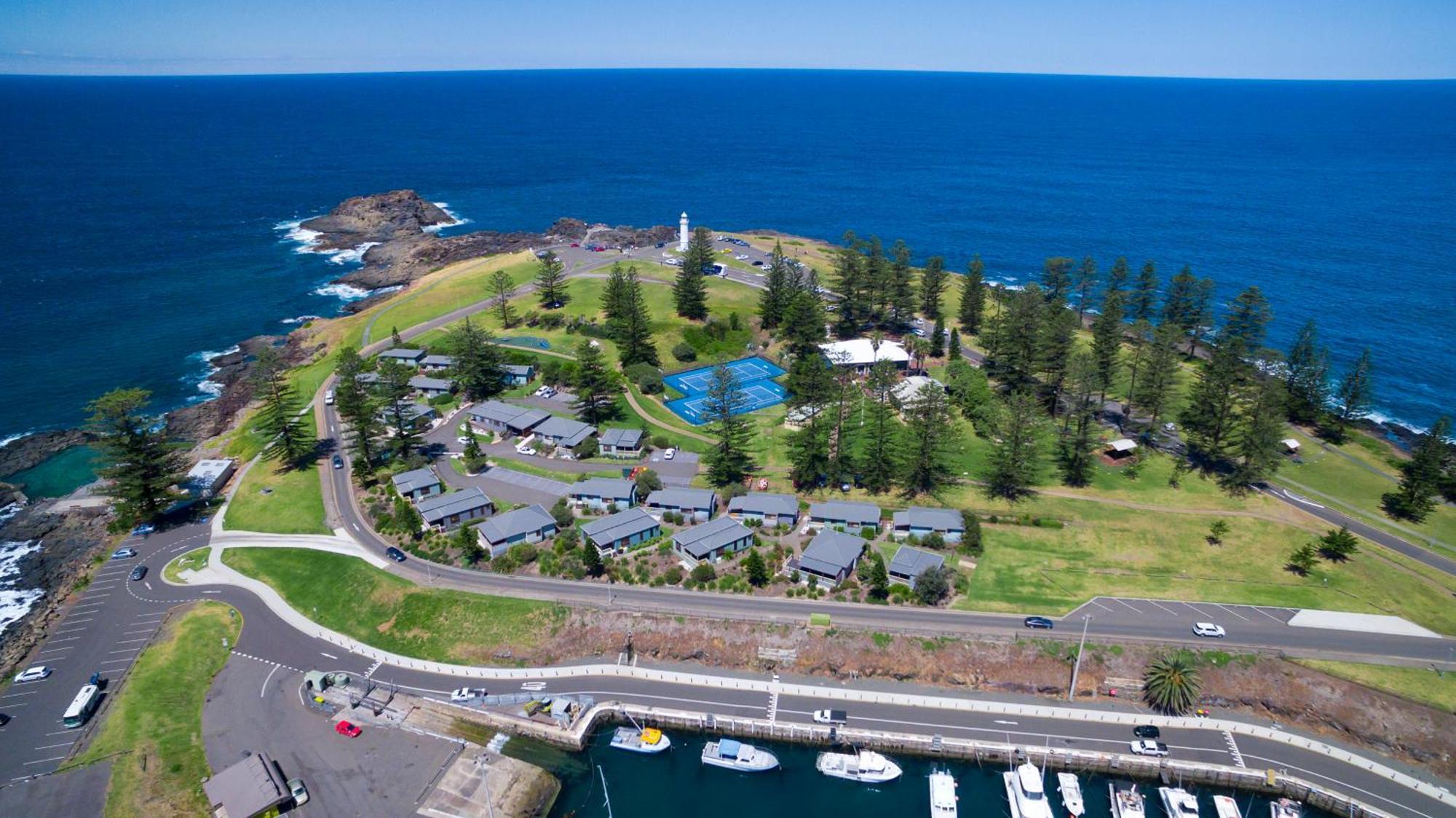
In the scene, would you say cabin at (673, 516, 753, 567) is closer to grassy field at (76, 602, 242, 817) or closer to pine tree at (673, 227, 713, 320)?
grassy field at (76, 602, 242, 817)

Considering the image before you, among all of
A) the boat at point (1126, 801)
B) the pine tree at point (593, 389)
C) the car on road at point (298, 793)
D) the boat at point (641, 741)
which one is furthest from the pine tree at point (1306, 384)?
the car on road at point (298, 793)

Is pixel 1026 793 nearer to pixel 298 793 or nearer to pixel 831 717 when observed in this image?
pixel 831 717

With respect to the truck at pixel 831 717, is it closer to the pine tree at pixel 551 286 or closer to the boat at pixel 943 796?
the boat at pixel 943 796

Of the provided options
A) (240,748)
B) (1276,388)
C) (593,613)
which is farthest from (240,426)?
(1276,388)

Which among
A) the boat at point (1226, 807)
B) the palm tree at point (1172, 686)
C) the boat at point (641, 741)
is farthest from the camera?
the palm tree at point (1172, 686)

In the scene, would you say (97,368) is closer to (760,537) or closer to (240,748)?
(240,748)

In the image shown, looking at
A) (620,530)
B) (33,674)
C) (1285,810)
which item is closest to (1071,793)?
(1285,810)
